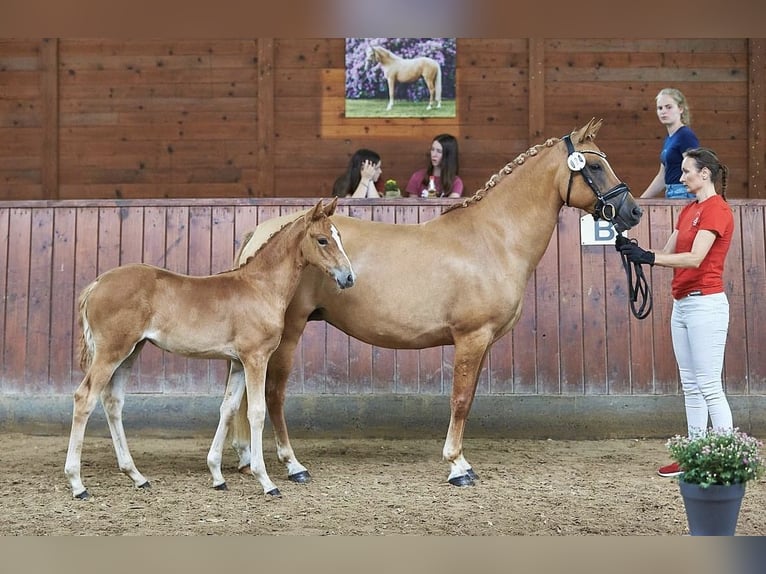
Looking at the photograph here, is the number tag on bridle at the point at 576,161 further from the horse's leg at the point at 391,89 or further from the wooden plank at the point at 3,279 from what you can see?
the wooden plank at the point at 3,279

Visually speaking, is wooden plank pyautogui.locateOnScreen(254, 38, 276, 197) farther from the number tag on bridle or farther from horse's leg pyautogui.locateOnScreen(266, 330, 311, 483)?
the number tag on bridle

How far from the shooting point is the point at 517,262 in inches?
190

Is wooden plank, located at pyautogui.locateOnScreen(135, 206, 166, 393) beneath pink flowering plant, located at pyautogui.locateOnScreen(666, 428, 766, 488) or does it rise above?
above

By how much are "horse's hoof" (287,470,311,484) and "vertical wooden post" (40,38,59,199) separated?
16.3 ft

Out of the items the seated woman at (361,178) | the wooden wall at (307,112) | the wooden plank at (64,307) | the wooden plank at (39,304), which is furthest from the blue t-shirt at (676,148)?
the wooden plank at (39,304)

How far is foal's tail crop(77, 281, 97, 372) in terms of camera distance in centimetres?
426

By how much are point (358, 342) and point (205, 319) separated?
80.4 inches

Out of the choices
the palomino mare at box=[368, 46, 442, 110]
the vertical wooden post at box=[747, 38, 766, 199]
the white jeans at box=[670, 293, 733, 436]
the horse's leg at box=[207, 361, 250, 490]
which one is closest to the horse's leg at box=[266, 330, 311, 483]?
the horse's leg at box=[207, 361, 250, 490]

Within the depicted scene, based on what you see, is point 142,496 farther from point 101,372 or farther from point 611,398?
point 611,398

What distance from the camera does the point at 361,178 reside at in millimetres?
7152

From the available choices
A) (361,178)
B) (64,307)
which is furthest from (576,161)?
(64,307)

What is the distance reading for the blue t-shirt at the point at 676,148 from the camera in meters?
5.48

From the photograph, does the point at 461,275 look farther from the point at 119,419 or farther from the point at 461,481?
the point at 119,419

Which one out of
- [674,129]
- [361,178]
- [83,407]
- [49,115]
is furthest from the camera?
[49,115]
